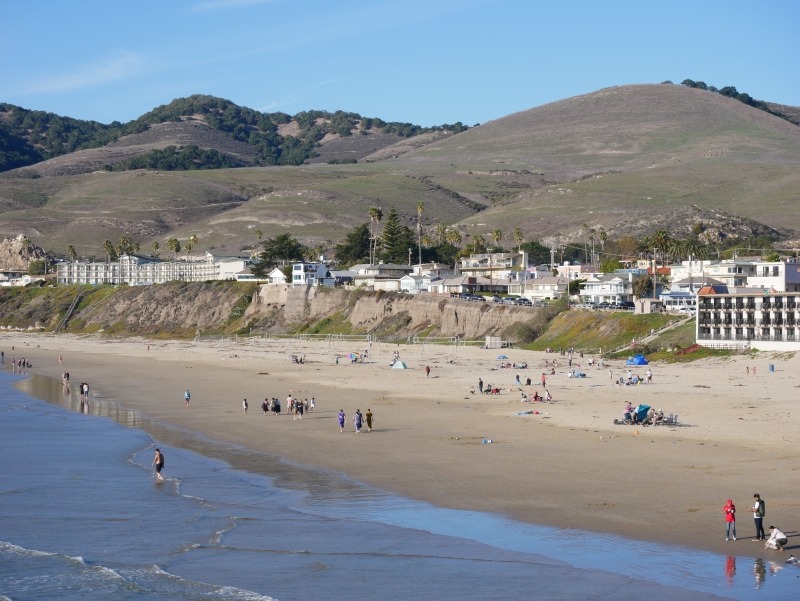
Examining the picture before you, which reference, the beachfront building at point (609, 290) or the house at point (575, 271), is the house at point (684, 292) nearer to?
the beachfront building at point (609, 290)

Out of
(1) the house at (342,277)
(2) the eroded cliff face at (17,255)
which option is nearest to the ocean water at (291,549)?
(1) the house at (342,277)

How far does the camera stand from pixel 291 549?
19984 mm

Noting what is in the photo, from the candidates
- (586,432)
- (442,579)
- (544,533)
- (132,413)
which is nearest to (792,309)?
(586,432)

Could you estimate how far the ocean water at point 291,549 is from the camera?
17.5m

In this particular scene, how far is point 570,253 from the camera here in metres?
147

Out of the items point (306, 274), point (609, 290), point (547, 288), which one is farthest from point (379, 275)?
point (609, 290)

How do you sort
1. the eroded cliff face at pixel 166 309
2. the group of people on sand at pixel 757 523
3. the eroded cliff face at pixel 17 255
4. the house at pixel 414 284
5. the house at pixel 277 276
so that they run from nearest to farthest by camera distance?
1. the group of people on sand at pixel 757 523
2. the house at pixel 414 284
3. the eroded cliff face at pixel 166 309
4. the house at pixel 277 276
5. the eroded cliff face at pixel 17 255

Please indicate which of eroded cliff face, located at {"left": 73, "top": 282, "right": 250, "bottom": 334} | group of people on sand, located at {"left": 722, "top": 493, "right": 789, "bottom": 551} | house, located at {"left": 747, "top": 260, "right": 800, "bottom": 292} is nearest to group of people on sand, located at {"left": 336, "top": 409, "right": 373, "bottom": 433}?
group of people on sand, located at {"left": 722, "top": 493, "right": 789, "bottom": 551}

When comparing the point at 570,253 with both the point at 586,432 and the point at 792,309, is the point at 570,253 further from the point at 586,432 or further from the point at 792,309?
the point at 586,432

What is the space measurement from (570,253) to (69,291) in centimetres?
6578

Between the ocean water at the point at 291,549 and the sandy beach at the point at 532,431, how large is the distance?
1.22m

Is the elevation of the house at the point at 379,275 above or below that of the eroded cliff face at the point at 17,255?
below

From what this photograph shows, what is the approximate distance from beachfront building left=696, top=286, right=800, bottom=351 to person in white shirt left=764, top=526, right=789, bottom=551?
35.9 metres

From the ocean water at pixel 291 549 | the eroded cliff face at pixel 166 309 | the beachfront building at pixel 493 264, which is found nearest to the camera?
the ocean water at pixel 291 549
